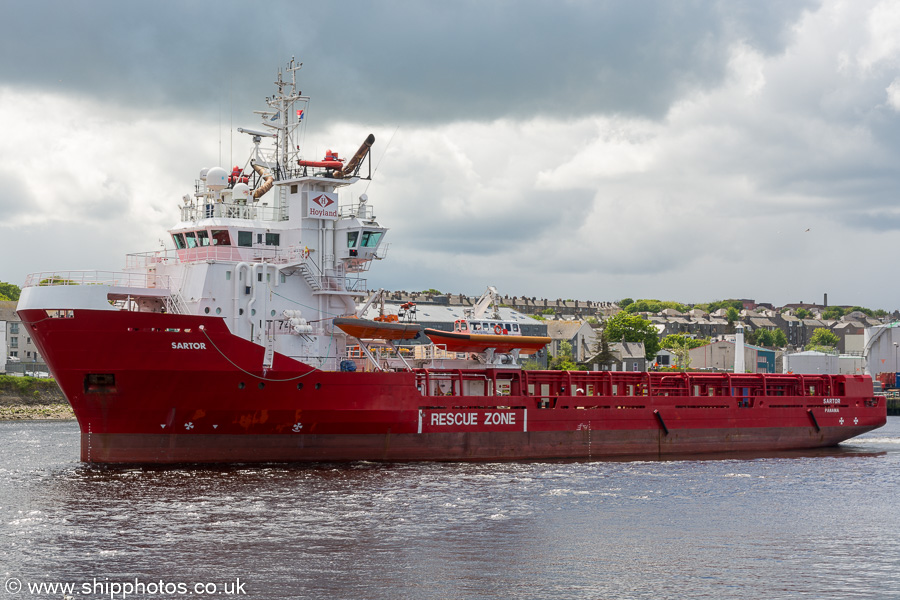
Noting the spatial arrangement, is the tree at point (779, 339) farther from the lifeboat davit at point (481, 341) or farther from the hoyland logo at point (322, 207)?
the hoyland logo at point (322, 207)

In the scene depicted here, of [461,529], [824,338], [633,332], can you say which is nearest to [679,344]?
[633,332]

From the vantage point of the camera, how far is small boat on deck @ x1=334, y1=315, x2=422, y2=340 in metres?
30.7

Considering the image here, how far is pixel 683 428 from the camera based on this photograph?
36719 mm

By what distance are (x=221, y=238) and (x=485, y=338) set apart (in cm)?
908

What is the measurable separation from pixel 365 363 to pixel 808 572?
16340 millimetres

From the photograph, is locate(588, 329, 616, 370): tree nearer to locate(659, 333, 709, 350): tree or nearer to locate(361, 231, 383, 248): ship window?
locate(659, 333, 709, 350): tree

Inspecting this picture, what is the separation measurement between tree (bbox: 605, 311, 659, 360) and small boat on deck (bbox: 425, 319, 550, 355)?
68406 mm

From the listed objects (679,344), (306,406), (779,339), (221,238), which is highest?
(779,339)

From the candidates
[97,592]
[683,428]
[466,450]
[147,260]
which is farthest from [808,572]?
[147,260]

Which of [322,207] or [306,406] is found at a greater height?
[322,207]

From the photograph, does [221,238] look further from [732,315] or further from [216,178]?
[732,315]

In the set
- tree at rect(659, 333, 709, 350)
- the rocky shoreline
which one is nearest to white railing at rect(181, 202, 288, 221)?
the rocky shoreline

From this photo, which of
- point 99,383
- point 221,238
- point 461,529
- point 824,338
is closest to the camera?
point 461,529

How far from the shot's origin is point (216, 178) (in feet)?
108
